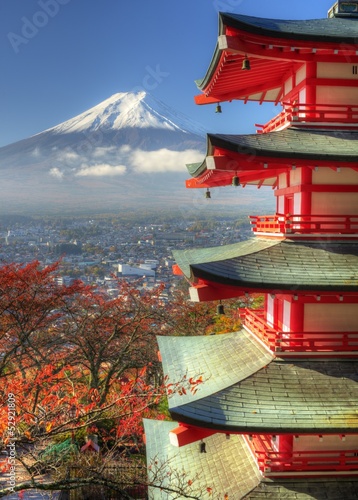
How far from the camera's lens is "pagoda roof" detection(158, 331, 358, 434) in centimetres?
736

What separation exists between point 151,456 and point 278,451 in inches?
148

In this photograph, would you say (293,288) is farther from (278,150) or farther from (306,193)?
(278,150)

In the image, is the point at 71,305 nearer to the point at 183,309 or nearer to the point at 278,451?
the point at 183,309

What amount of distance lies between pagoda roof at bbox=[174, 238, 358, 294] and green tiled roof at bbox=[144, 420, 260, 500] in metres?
3.78

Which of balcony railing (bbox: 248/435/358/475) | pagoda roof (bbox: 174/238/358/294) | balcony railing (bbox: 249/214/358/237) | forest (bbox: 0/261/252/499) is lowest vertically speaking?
forest (bbox: 0/261/252/499)

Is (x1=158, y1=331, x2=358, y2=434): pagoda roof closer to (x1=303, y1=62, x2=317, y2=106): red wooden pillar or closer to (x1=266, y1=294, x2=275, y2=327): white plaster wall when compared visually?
(x1=266, y1=294, x2=275, y2=327): white plaster wall

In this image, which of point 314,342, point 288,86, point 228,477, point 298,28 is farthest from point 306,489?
point 298,28

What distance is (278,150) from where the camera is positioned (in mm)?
8273

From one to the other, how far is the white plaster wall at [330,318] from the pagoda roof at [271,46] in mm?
4774

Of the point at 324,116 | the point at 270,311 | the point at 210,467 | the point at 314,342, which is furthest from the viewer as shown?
the point at 270,311

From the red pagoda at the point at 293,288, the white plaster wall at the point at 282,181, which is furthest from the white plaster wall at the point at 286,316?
the white plaster wall at the point at 282,181

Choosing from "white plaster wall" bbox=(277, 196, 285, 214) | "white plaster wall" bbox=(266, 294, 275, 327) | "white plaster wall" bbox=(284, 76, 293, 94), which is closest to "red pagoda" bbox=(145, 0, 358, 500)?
"white plaster wall" bbox=(284, 76, 293, 94)

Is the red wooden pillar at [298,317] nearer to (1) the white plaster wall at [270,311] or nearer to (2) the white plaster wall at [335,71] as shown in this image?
(1) the white plaster wall at [270,311]

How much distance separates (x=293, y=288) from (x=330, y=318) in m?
1.58
